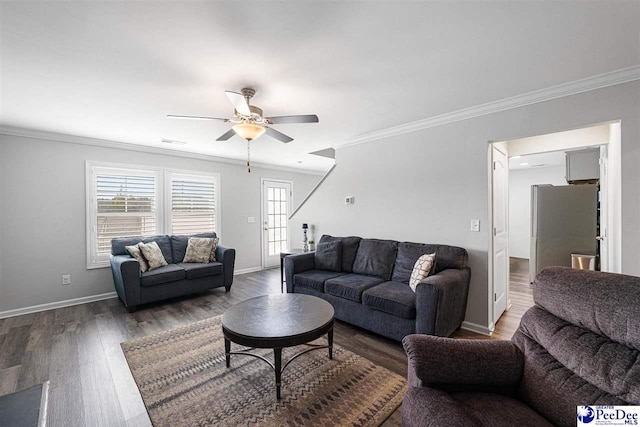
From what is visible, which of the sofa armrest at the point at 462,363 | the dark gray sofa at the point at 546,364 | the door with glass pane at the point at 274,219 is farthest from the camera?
the door with glass pane at the point at 274,219

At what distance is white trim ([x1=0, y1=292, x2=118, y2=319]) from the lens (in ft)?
11.2

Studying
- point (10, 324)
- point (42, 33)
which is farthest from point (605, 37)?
point (10, 324)

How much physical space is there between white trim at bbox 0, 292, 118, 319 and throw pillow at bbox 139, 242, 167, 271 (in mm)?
976

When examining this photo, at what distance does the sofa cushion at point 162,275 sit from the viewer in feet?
11.8

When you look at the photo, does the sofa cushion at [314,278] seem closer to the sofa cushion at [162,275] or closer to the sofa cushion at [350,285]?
the sofa cushion at [350,285]

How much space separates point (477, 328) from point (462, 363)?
2040 millimetres

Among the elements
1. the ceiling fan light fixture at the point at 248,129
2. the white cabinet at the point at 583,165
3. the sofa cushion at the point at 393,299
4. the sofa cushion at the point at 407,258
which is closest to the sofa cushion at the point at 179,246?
the ceiling fan light fixture at the point at 248,129

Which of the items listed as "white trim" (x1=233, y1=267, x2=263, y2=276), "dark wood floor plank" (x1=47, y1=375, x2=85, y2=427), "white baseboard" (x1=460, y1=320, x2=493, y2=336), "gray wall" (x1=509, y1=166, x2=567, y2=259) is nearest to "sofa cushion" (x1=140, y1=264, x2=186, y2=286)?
"dark wood floor plank" (x1=47, y1=375, x2=85, y2=427)

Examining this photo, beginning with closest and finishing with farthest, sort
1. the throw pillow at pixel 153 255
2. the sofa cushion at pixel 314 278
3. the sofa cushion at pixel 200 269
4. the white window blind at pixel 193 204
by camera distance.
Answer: the sofa cushion at pixel 314 278 < the throw pillow at pixel 153 255 < the sofa cushion at pixel 200 269 < the white window blind at pixel 193 204

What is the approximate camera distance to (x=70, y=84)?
7.59 ft

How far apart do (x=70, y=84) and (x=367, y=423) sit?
3487mm

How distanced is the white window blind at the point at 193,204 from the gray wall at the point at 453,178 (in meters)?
2.33

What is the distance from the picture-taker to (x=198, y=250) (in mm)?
4402

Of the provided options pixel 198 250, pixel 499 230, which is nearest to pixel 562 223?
pixel 499 230
